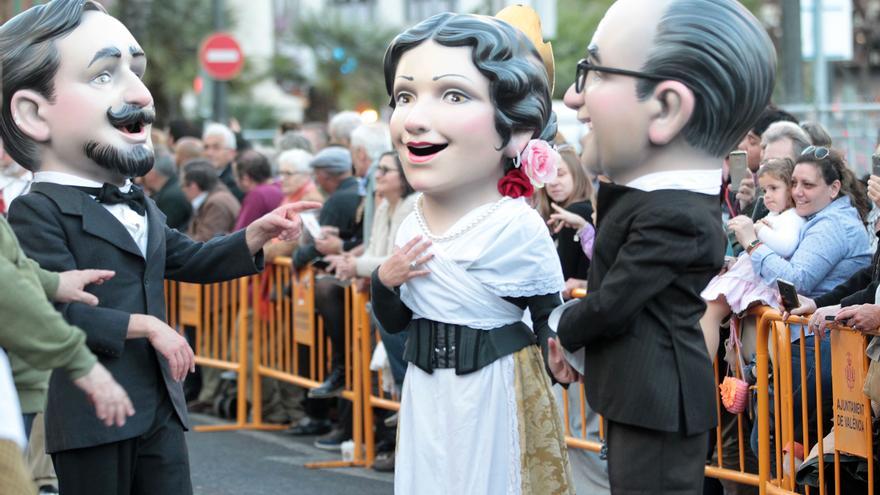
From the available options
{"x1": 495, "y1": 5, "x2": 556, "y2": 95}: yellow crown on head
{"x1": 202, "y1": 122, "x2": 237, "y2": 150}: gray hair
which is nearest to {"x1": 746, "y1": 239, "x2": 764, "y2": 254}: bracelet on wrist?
{"x1": 495, "y1": 5, "x2": 556, "y2": 95}: yellow crown on head

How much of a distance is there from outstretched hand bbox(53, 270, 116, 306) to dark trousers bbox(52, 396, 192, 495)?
20.9 inches

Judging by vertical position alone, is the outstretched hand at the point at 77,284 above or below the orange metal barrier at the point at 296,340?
above

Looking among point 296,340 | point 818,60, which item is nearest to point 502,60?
point 296,340

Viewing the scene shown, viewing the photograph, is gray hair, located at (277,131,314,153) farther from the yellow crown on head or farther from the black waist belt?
the black waist belt

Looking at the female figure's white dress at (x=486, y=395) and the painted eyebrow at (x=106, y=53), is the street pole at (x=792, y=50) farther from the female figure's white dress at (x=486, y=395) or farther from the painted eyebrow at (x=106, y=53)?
the painted eyebrow at (x=106, y=53)

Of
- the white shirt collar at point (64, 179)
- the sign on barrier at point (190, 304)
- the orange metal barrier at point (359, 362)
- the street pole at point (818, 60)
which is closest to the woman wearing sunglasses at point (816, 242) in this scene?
the orange metal barrier at point (359, 362)

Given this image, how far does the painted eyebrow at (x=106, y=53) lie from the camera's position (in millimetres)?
4617

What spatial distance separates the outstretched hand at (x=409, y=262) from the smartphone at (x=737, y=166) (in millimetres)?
2295

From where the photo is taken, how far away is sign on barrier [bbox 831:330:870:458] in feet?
17.2

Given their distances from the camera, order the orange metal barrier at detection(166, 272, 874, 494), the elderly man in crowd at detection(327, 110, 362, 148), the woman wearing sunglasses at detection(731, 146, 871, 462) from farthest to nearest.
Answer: the elderly man in crowd at detection(327, 110, 362, 148) → the woman wearing sunglasses at detection(731, 146, 871, 462) → the orange metal barrier at detection(166, 272, 874, 494)

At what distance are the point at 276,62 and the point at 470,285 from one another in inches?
1106

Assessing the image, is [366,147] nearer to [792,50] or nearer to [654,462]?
[792,50]

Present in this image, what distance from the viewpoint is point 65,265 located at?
4406 millimetres

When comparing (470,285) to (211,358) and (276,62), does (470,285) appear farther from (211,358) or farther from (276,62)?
(276,62)
